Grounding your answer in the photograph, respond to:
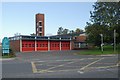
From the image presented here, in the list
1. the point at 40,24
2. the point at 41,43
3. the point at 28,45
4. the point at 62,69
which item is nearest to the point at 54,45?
the point at 41,43

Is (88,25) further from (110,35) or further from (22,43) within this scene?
(22,43)

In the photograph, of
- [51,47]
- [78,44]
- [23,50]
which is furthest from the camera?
[78,44]

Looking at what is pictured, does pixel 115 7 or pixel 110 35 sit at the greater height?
pixel 115 7

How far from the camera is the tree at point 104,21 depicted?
65.3 m

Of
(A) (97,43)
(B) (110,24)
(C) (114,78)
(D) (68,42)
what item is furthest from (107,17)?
(C) (114,78)

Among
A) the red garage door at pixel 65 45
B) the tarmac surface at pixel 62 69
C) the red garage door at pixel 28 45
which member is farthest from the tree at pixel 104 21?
the tarmac surface at pixel 62 69

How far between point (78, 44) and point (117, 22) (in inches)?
898

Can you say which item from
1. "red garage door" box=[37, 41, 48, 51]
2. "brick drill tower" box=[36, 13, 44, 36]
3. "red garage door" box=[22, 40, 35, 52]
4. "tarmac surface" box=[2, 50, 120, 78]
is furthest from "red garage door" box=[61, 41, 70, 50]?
"tarmac surface" box=[2, 50, 120, 78]

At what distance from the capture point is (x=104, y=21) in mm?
66688

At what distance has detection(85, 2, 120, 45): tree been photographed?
214 feet

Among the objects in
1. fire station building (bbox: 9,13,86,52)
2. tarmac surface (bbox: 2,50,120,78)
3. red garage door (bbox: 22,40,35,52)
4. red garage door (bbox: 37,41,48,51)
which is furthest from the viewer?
red garage door (bbox: 37,41,48,51)

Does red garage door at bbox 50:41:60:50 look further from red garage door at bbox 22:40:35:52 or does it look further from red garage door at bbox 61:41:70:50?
red garage door at bbox 22:40:35:52

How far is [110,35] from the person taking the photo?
65.6 m

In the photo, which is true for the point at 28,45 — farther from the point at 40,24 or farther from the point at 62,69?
the point at 62,69
